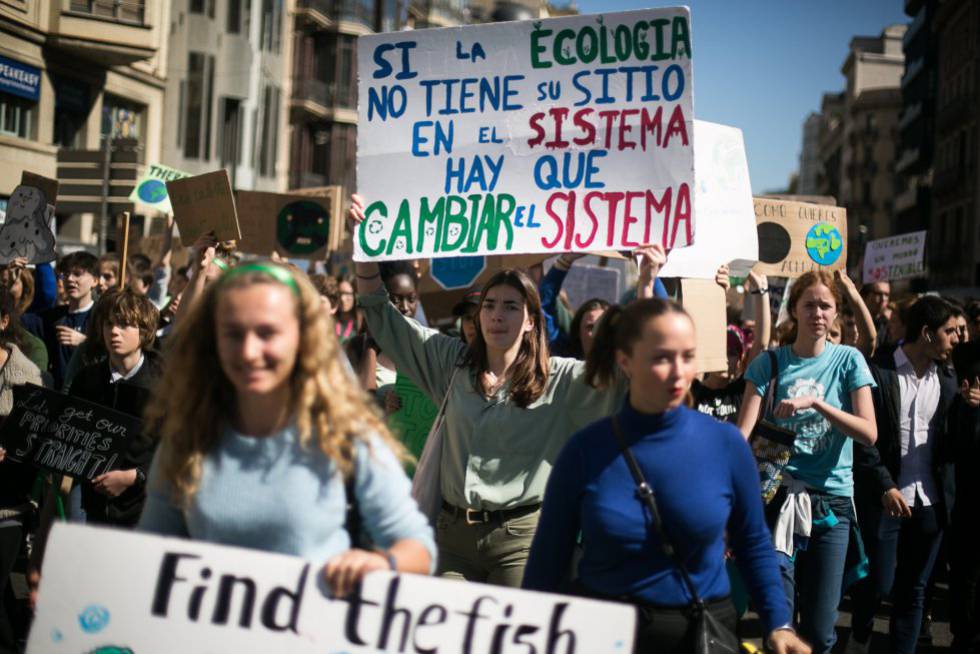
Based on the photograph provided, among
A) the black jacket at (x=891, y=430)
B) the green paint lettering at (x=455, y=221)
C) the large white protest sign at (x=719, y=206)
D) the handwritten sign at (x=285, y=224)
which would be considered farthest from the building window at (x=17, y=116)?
the black jacket at (x=891, y=430)

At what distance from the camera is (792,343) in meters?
5.48

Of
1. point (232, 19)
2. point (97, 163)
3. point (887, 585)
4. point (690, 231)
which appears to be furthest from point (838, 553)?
point (232, 19)

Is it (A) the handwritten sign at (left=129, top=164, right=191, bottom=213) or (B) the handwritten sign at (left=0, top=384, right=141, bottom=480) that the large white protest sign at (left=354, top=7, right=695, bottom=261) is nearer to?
(B) the handwritten sign at (left=0, top=384, right=141, bottom=480)

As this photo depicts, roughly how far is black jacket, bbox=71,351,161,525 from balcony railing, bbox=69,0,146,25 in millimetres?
18314

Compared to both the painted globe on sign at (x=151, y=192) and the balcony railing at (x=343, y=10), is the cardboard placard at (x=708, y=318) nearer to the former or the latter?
the painted globe on sign at (x=151, y=192)

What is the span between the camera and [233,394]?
110 inches

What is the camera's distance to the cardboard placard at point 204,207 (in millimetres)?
6340

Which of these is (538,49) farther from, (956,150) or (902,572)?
(956,150)

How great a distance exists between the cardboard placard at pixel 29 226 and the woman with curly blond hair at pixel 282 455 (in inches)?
223

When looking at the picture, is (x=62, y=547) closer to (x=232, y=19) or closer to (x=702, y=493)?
(x=702, y=493)

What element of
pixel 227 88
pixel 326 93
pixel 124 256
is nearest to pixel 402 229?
pixel 124 256

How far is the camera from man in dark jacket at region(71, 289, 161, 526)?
4.92 metres

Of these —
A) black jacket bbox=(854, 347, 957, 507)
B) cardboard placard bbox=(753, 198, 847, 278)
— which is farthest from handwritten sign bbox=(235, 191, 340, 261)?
black jacket bbox=(854, 347, 957, 507)

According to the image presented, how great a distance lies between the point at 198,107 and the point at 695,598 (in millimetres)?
28346
